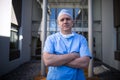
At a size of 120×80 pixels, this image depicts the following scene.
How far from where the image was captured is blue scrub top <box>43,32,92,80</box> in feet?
4.92

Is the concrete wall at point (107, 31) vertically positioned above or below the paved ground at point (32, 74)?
above

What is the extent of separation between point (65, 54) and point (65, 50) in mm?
43

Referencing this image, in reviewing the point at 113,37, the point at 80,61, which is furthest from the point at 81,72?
the point at 113,37

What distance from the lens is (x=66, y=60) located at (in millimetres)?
1519

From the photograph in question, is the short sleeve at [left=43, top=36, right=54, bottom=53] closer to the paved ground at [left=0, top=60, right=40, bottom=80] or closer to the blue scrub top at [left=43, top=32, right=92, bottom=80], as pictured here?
the blue scrub top at [left=43, top=32, right=92, bottom=80]

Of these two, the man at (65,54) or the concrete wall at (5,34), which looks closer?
the man at (65,54)

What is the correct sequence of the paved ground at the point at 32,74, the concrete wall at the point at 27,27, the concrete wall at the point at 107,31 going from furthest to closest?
1. the concrete wall at the point at 27,27
2. the concrete wall at the point at 107,31
3. the paved ground at the point at 32,74

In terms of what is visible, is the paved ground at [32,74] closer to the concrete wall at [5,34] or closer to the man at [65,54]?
the concrete wall at [5,34]

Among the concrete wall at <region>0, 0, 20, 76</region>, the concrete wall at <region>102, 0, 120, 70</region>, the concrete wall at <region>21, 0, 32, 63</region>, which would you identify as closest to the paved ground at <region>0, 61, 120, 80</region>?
the concrete wall at <region>0, 0, 20, 76</region>

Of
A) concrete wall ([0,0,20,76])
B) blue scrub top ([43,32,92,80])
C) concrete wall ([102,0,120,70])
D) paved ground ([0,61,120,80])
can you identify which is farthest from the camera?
concrete wall ([102,0,120,70])

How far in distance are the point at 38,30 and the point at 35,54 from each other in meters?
2.43

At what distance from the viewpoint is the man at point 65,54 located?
4.96 feet

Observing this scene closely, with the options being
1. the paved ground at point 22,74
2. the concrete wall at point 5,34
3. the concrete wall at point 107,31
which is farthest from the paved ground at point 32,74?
the concrete wall at point 107,31

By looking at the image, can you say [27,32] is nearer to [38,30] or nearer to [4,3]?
[38,30]
